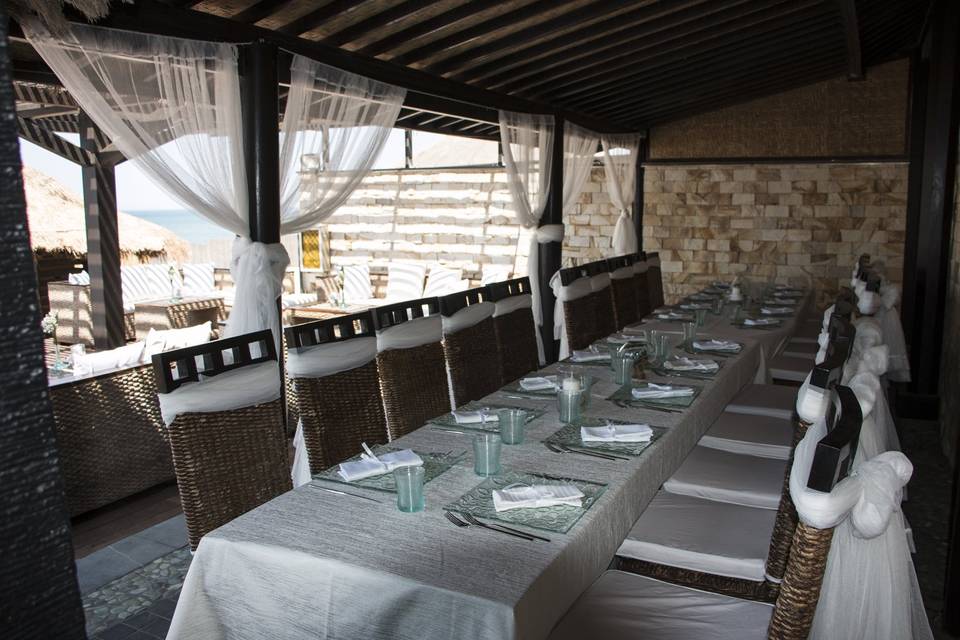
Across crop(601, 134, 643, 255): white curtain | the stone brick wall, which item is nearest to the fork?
crop(601, 134, 643, 255): white curtain

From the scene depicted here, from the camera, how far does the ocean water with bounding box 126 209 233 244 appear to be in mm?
38656

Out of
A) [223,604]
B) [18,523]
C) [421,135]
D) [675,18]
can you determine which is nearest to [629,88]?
[675,18]

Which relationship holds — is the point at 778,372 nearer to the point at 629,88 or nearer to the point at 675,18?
the point at 675,18

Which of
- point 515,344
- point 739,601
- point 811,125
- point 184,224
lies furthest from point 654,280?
point 184,224

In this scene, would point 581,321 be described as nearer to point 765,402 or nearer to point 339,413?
point 765,402

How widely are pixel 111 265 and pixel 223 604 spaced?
19.7 feet

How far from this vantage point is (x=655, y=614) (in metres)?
1.86

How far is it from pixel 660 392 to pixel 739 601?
0.99 metres

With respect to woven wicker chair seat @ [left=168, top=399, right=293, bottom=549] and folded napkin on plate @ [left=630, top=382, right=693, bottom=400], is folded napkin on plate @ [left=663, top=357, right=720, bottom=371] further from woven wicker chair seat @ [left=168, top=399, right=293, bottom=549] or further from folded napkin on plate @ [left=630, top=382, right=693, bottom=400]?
woven wicker chair seat @ [left=168, top=399, right=293, bottom=549]

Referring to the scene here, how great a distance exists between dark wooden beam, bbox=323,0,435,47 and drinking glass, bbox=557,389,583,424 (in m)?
2.44

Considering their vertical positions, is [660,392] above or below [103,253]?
below

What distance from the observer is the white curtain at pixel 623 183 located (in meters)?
8.15

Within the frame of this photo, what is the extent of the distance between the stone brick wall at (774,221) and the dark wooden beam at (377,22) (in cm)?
523

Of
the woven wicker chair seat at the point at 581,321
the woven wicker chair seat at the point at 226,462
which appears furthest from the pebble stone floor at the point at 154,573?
the woven wicker chair seat at the point at 581,321
